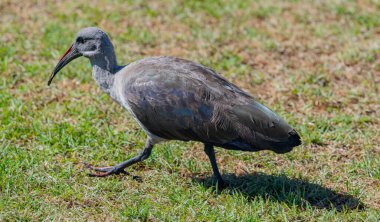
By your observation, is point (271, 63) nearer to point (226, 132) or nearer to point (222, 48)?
point (222, 48)

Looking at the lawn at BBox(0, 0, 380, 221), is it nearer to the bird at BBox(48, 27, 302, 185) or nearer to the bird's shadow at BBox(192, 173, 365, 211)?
the bird's shadow at BBox(192, 173, 365, 211)

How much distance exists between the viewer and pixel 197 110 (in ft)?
19.0

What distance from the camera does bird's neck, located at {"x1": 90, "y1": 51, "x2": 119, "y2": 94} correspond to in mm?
6344

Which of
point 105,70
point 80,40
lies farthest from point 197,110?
point 80,40

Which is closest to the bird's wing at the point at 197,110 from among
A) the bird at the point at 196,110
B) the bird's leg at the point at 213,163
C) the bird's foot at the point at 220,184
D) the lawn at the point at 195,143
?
the bird at the point at 196,110

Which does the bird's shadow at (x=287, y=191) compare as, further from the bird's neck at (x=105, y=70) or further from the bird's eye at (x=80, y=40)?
the bird's eye at (x=80, y=40)

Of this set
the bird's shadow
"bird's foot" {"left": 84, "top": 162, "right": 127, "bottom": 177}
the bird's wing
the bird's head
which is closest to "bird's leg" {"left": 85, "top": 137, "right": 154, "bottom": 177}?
"bird's foot" {"left": 84, "top": 162, "right": 127, "bottom": 177}

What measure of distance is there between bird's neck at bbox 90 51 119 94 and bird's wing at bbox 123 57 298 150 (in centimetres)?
35

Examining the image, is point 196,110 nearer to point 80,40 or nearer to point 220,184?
point 220,184

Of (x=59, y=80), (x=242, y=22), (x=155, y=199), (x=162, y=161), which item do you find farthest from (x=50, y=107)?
(x=242, y=22)

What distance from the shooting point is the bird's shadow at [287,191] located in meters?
5.91

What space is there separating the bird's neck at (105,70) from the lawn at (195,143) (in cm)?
72

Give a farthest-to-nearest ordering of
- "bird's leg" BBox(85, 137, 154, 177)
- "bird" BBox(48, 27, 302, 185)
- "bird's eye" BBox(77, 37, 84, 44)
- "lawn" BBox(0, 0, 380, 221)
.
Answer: "bird's eye" BBox(77, 37, 84, 44)
"bird's leg" BBox(85, 137, 154, 177)
"lawn" BBox(0, 0, 380, 221)
"bird" BBox(48, 27, 302, 185)

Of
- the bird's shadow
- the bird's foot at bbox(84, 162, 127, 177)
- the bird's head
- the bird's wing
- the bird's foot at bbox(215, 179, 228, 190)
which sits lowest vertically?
the bird's shadow
